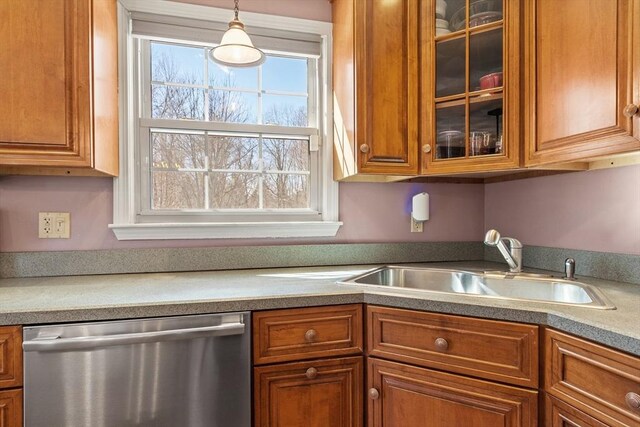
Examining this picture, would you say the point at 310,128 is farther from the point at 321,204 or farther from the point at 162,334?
the point at 162,334

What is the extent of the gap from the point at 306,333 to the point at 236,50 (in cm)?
110

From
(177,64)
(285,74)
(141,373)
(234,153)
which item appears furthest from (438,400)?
(177,64)

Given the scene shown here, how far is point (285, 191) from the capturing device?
201 cm

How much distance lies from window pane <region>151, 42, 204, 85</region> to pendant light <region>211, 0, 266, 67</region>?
1.57 feet

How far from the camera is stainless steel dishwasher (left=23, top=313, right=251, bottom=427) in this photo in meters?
1.10

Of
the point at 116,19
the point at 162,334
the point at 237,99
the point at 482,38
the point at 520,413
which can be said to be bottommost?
the point at 520,413

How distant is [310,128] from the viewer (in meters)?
2.02

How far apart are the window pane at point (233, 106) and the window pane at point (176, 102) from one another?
6 centimetres

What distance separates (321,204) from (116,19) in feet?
4.22

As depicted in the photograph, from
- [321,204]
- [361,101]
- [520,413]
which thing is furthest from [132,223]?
[520,413]

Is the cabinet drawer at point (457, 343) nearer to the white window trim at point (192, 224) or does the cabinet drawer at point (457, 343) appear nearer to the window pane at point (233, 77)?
the white window trim at point (192, 224)

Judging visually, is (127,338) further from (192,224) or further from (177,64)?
(177,64)

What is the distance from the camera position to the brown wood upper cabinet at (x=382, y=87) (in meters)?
1.71

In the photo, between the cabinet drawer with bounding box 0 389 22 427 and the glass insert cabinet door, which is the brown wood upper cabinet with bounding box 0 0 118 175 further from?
the glass insert cabinet door
